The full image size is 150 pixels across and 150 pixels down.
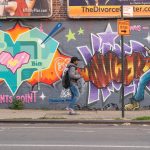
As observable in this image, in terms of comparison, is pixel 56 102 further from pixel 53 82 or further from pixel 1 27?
pixel 1 27

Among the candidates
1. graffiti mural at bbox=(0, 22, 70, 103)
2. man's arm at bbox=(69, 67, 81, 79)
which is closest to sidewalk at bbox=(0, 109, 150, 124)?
graffiti mural at bbox=(0, 22, 70, 103)

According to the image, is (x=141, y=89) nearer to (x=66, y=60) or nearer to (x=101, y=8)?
(x=66, y=60)

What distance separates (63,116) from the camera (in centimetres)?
1603

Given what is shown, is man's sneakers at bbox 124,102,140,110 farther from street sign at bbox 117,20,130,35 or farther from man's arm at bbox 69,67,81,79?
street sign at bbox 117,20,130,35

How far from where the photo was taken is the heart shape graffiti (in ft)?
58.6

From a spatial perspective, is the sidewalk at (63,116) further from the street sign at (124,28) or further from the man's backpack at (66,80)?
the street sign at (124,28)

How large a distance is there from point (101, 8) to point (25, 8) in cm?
261

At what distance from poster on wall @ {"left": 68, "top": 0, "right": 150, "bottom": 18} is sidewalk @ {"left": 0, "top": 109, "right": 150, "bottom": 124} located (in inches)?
131

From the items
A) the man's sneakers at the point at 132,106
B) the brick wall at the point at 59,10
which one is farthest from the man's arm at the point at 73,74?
the man's sneakers at the point at 132,106

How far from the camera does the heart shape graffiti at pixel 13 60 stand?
58.6 feet

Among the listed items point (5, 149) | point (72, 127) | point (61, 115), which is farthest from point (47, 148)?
point (61, 115)

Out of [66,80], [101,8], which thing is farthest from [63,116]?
[101,8]

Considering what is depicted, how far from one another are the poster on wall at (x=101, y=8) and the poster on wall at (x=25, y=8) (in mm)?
825

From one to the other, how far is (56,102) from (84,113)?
54.3 inches
